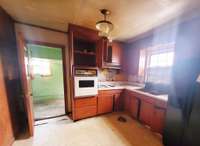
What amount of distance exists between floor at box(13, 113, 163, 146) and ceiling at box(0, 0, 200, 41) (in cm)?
232

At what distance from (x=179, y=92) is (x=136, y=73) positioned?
5.79 feet

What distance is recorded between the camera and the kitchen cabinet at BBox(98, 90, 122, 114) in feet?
8.63

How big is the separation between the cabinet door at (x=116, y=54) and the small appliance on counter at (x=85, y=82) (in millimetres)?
988

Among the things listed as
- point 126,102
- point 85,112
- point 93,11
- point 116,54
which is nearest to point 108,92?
point 126,102

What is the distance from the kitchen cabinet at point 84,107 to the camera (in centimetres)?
232

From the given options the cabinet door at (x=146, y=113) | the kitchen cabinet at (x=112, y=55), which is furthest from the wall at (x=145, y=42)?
the cabinet door at (x=146, y=113)

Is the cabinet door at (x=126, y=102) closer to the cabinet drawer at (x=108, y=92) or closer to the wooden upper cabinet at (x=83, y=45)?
the cabinet drawer at (x=108, y=92)

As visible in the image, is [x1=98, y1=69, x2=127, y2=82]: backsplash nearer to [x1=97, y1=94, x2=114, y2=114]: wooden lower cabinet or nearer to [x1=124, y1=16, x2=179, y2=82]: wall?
[x1=124, y1=16, x2=179, y2=82]: wall

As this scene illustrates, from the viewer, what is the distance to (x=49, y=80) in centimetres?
403

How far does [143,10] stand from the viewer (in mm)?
1575

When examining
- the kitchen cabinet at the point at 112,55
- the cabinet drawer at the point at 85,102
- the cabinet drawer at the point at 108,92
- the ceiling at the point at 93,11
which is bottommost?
the cabinet drawer at the point at 85,102

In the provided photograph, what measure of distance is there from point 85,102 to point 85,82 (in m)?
0.53

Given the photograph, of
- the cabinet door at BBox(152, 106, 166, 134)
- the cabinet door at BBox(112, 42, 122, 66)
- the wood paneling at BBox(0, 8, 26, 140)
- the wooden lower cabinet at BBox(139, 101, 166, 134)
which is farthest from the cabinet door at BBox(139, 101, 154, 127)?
the wood paneling at BBox(0, 8, 26, 140)

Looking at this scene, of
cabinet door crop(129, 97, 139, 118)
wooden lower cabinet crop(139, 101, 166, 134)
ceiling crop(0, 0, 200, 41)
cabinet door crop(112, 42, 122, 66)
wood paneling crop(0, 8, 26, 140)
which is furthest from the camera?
cabinet door crop(112, 42, 122, 66)
